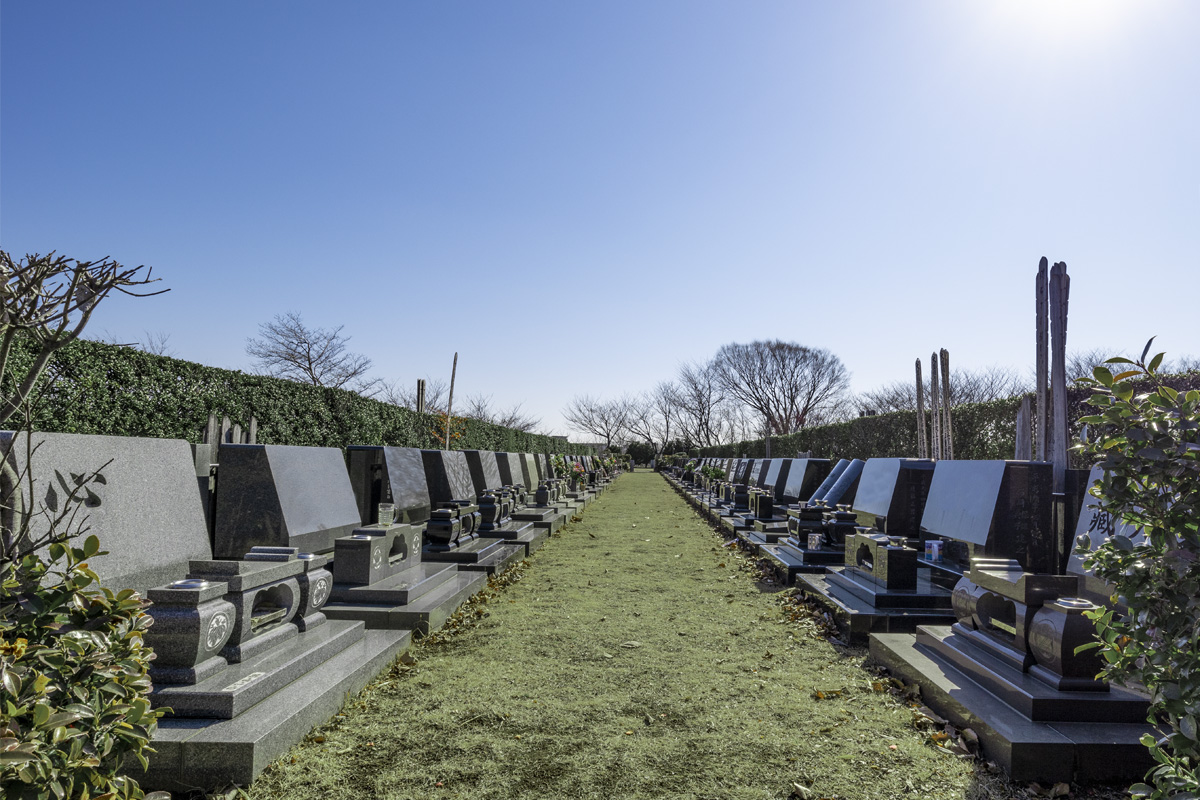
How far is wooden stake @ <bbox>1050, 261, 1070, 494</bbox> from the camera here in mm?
6582

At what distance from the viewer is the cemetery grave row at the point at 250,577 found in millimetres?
2967

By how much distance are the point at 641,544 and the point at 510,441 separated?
1729cm

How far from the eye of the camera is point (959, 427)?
12312 millimetres

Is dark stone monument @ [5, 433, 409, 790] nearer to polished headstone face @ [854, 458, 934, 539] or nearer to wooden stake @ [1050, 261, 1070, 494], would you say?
polished headstone face @ [854, 458, 934, 539]

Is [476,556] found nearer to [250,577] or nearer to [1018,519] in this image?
[250,577]

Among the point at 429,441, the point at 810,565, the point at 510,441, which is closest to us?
the point at 810,565

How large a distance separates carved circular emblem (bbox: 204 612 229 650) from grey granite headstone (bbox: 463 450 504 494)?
7770 millimetres

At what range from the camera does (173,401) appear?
7613mm

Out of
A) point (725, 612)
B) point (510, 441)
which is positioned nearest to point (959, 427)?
point (725, 612)

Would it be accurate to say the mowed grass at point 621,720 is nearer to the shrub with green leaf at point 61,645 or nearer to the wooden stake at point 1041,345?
the shrub with green leaf at point 61,645

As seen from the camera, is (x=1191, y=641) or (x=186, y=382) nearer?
(x=1191, y=641)

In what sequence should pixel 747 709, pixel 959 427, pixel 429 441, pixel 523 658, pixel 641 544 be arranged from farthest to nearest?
pixel 429 441 < pixel 959 427 < pixel 641 544 < pixel 523 658 < pixel 747 709

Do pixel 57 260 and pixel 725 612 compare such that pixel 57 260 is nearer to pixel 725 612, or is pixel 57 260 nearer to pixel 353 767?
pixel 353 767

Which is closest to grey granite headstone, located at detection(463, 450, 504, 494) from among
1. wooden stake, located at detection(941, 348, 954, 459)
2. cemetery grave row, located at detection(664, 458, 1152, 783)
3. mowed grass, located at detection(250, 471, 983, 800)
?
cemetery grave row, located at detection(664, 458, 1152, 783)
